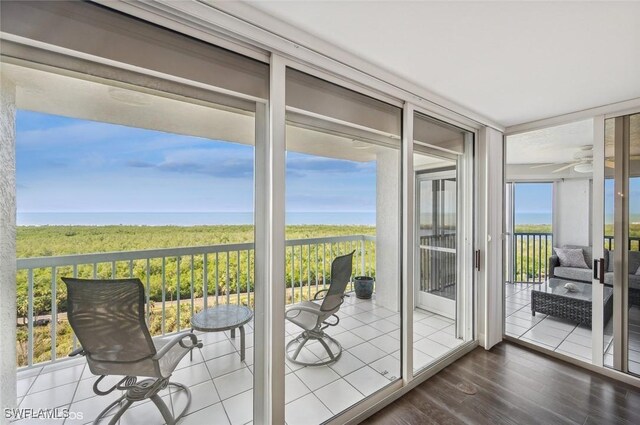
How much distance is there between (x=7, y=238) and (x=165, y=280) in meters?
0.61

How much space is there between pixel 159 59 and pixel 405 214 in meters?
1.94

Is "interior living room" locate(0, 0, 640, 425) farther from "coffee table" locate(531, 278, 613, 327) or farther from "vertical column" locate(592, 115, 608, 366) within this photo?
"coffee table" locate(531, 278, 613, 327)

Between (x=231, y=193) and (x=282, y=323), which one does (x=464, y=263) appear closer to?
(x=282, y=323)

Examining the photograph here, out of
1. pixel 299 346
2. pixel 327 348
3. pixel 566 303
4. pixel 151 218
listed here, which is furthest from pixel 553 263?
pixel 151 218

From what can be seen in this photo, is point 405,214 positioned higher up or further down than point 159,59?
further down

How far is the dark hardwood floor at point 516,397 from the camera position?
1891mm

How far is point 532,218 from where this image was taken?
Result: 5.80 metres

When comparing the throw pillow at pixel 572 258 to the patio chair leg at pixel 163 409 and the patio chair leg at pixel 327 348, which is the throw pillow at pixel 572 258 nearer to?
the patio chair leg at pixel 327 348

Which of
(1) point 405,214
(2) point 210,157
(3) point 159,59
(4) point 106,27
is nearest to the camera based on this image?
(4) point 106,27

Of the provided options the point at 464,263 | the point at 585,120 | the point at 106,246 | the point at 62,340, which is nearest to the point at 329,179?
the point at 106,246

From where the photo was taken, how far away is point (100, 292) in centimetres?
120

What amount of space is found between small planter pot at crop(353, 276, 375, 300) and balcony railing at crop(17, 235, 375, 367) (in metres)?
0.33

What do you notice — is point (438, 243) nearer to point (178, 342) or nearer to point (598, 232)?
point (598, 232)

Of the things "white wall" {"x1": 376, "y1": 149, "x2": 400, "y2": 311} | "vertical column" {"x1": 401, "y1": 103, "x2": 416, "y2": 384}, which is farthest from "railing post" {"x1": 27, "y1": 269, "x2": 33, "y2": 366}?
"vertical column" {"x1": 401, "y1": 103, "x2": 416, "y2": 384}
